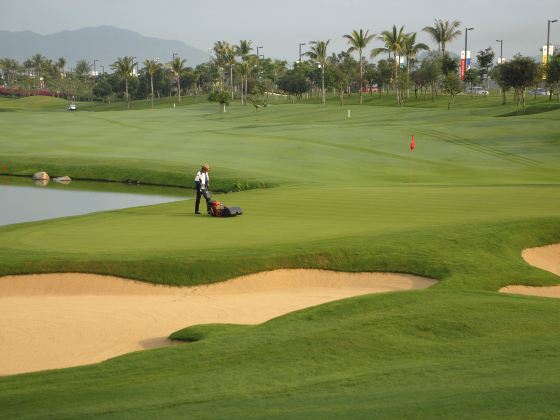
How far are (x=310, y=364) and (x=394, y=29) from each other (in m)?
129

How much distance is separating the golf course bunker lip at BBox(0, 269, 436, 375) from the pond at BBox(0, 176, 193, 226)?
17.1 m

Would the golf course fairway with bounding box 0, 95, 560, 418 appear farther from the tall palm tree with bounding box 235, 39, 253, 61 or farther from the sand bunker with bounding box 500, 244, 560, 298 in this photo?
the tall palm tree with bounding box 235, 39, 253, 61

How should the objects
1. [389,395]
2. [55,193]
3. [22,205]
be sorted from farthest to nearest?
1. [55,193]
2. [22,205]
3. [389,395]

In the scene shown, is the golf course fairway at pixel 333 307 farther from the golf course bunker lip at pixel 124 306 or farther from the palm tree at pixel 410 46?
the palm tree at pixel 410 46

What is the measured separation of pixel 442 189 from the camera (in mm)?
37062

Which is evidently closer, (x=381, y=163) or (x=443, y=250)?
(x=443, y=250)

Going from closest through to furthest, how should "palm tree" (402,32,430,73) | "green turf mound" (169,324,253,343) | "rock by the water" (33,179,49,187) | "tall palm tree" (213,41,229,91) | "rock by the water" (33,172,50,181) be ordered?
1. "green turf mound" (169,324,253,343)
2. "rock by the water" (33,179,49,187)
3. "rock by the water" (33,172,50,181)
4. "palm tree" (402,32,430,73)
5. "tall palm tree" (213,41,229,91)

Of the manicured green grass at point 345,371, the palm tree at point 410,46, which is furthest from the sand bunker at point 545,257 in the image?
the palm tree at point 410,46

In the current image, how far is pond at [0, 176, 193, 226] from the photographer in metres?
38.8

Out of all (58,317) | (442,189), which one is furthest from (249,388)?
(442,189)

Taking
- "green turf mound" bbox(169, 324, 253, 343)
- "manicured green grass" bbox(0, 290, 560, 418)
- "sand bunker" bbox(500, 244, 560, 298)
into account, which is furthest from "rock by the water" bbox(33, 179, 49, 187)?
"manicured green grass" bbox(0, 290, 560, 418)

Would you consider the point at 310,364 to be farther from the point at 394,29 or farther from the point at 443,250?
the point at 394,29

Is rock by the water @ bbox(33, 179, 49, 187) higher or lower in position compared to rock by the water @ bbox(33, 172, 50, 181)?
lower

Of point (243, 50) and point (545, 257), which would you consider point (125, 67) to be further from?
point (545, 257)
